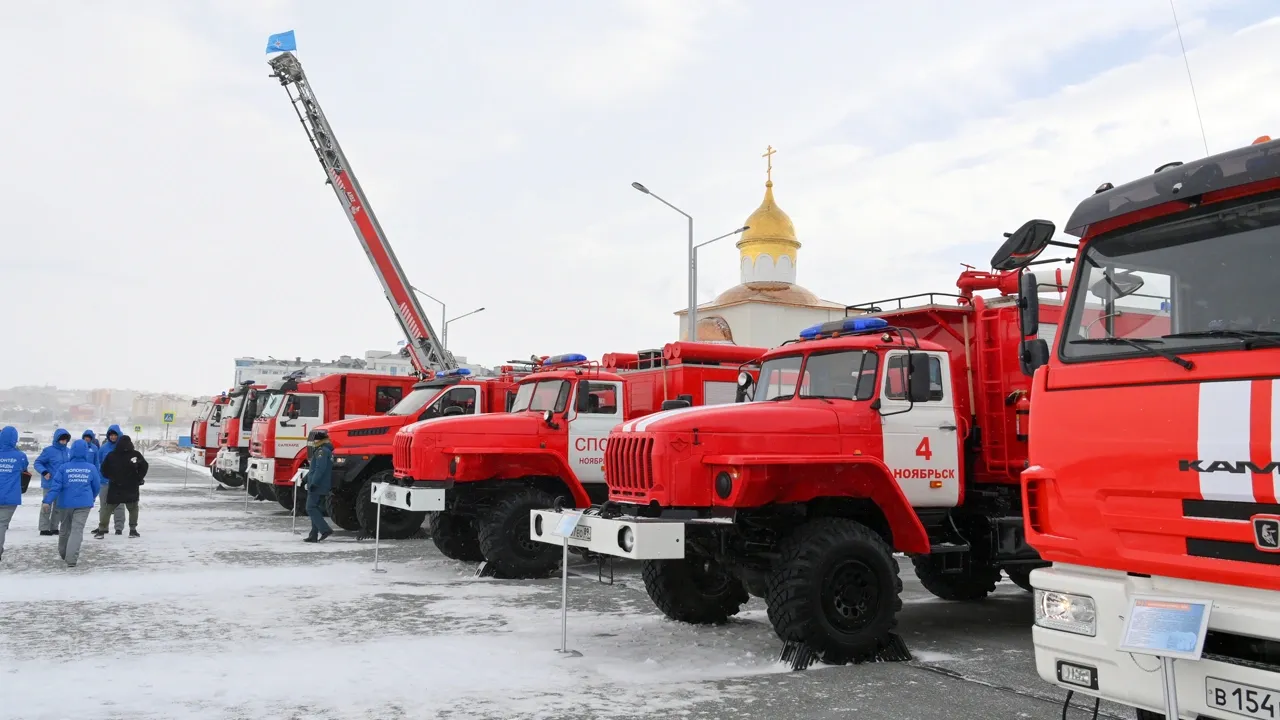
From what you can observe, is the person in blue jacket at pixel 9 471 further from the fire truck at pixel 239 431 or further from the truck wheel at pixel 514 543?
the fire truck at pixel 239 431

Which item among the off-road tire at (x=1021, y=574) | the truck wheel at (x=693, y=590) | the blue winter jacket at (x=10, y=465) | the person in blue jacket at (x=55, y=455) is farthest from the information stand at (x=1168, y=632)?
the person in blue jacket at (x=55, y=455)

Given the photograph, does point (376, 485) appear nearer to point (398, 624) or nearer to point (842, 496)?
point (398, 624)

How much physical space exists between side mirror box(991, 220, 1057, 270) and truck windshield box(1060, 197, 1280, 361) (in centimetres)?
24

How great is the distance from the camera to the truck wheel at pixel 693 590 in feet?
26.8

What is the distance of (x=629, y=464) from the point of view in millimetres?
7379

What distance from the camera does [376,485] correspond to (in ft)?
40.3

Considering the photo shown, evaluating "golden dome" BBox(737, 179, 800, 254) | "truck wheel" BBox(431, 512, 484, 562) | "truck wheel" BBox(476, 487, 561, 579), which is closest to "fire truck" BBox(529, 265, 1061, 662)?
"truck wheel" BBox(476, 487, 561, 579)

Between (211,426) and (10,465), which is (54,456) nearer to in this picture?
(10,465)

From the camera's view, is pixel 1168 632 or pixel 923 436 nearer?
pixel 1168 632

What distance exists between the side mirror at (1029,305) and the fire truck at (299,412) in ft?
49.4

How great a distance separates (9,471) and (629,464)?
8.22m

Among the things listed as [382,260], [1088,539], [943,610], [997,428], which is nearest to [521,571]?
[943,610]

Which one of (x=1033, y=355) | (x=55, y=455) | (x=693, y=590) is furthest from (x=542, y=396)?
(x=1033, y=355)

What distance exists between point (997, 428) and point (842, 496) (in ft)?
6.16
